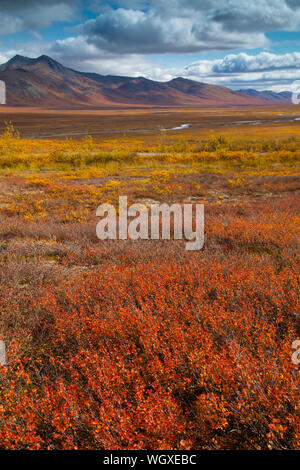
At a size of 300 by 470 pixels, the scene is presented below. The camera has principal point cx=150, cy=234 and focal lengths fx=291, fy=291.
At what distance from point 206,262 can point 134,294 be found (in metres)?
1.63

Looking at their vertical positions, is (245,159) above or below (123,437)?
above

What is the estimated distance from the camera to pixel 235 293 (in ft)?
14.9

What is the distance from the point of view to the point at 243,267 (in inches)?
210

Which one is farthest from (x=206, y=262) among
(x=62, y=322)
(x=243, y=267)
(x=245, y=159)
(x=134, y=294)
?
(x=245, y=159)

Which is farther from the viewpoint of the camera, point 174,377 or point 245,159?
point 245,159

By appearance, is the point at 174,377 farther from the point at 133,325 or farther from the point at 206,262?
the point at 206,262

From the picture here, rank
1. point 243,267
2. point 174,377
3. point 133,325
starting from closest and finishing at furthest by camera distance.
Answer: point 174,377 < point 133,325 < point 243,267

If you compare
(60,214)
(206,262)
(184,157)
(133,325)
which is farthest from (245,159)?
(133,325)

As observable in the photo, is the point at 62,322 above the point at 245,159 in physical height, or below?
below

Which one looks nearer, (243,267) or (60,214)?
(243,267)

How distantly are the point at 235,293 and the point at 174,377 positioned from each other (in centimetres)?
197

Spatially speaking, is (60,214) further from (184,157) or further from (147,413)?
(184,157)
